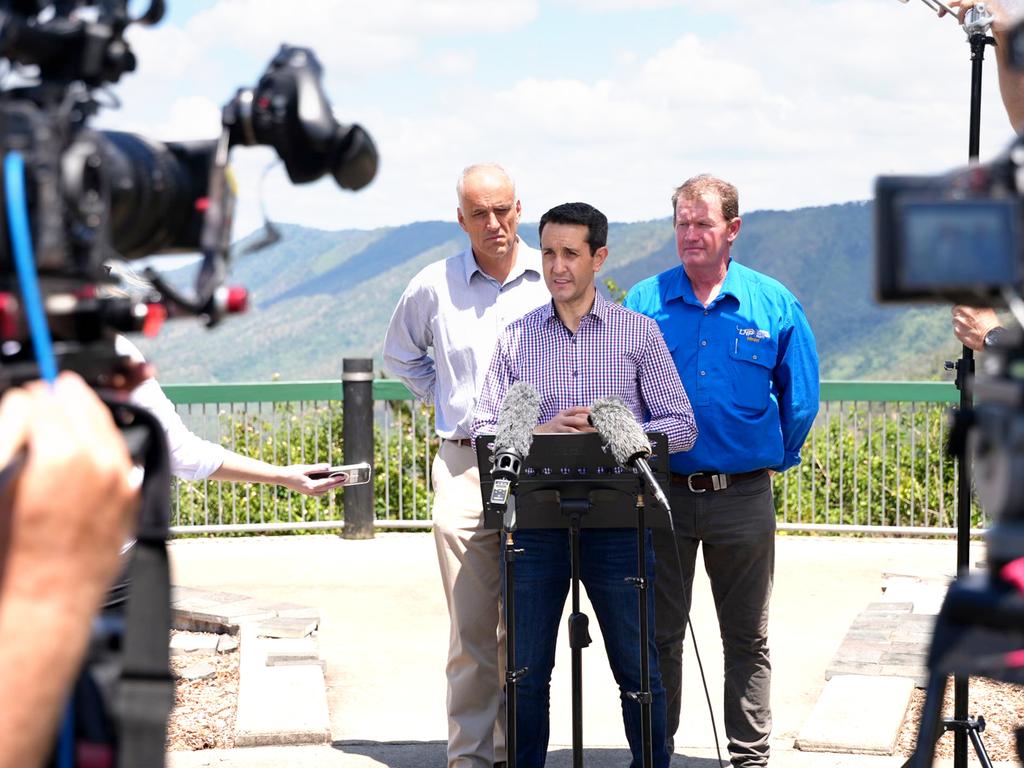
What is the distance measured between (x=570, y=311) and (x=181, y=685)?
2781 mm

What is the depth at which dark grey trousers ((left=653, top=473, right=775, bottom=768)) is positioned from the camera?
205 inches

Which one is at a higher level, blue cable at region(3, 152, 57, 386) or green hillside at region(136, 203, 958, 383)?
green hillside at region(136, 203, 958, 383)

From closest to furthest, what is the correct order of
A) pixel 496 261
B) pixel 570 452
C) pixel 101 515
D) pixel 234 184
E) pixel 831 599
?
pixel 101 515 → pixel 234 184 → pixel 570 452 → pixel 496 261 → pixel 831 599

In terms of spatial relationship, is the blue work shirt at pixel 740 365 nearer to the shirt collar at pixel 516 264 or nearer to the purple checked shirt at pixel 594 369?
the purple checked shirt at pixel 594 369

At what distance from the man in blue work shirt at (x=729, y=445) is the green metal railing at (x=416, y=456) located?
193 inches

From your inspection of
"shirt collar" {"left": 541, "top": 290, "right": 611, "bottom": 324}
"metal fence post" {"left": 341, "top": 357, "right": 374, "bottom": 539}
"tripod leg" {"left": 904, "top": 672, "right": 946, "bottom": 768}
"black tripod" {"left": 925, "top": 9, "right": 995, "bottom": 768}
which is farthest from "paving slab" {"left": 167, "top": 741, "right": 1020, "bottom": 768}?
"metal fence post" {"left": 341, "top": 357, "right": 374, "bottom": 539}

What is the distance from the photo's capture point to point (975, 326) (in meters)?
4.29

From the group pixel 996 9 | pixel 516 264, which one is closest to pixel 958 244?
pixel 996 9

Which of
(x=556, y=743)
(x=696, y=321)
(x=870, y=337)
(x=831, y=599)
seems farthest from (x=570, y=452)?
(x=870, y=337)

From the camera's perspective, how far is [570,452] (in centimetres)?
447

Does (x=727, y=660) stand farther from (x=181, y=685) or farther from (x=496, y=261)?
(x=181, y=685)

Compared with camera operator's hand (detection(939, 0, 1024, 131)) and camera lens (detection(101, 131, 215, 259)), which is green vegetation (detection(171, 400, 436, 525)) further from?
camera lens (detection(101, 131, 215, 259))

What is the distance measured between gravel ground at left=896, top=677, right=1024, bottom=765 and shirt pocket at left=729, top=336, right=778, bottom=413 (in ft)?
4.23

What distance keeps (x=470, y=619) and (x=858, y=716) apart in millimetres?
1707
